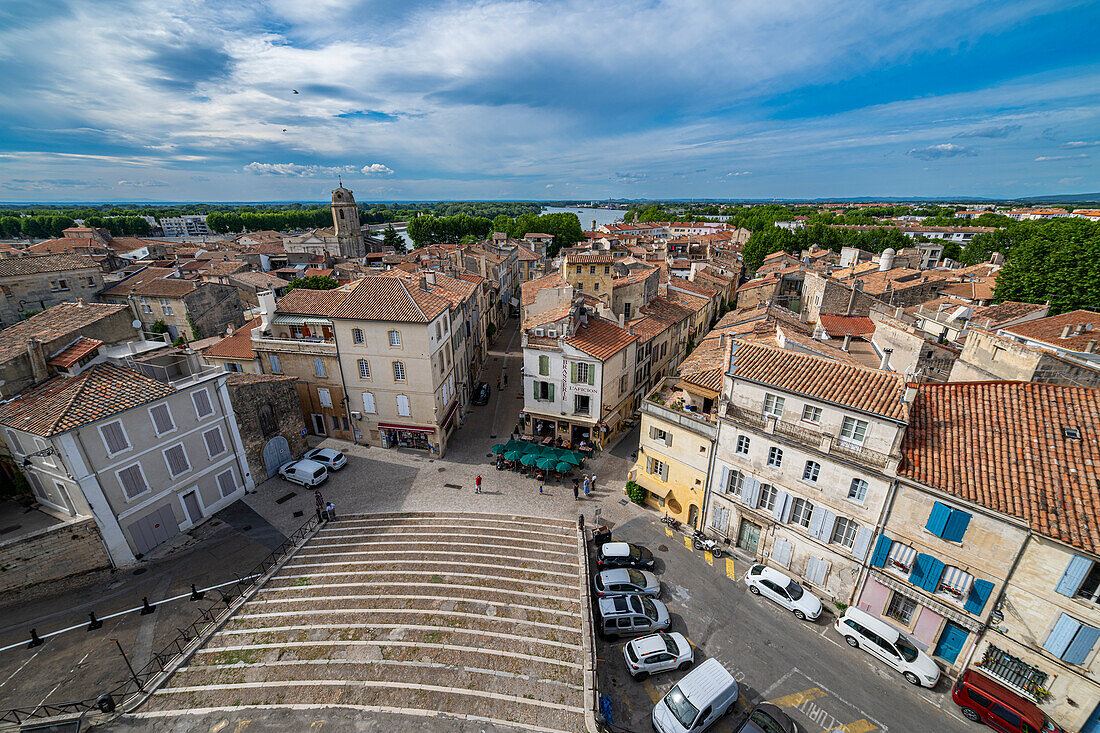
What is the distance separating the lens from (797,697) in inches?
759

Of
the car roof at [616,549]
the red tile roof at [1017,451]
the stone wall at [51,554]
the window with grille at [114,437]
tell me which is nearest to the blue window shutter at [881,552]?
the red tile roof at [1017,451]

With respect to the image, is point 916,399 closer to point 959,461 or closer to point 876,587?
point 959,461

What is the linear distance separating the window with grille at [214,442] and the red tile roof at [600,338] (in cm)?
2532

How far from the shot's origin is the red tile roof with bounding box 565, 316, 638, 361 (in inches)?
1387

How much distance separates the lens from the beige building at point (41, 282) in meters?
53.8

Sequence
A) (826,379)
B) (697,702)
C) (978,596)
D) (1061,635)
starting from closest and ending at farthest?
1. (1061,635)
2. (697,702)
3. (978,596)
4. (826,379)

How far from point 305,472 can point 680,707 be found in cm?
2838

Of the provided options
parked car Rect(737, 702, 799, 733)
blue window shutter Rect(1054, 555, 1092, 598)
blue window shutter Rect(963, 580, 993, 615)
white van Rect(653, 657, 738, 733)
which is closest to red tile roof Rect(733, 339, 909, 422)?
blue window shutter Rect(1054, 555, 1092, 598)

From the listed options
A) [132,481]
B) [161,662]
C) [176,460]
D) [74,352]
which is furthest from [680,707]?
[74,352]

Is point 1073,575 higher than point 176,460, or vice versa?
point 1073,575

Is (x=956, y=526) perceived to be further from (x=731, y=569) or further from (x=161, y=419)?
(x=161, y=419)

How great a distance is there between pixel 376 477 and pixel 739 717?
2704 cm

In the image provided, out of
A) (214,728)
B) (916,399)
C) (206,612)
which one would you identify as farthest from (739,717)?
(206,612)

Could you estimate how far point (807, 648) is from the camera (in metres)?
21.5
